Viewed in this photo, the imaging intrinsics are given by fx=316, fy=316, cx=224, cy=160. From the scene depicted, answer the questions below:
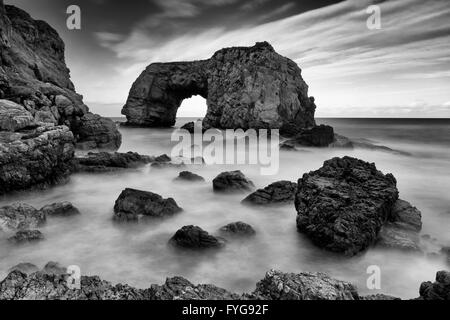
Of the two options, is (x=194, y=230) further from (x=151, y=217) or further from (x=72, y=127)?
(x=72, y=127)

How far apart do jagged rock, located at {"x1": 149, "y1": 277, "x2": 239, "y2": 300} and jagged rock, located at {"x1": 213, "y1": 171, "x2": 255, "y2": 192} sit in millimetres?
6962

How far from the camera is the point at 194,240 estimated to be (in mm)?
6637

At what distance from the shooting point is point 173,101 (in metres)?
43.1

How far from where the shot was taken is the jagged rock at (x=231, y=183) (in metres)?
11.0

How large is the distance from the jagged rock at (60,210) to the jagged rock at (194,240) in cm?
335

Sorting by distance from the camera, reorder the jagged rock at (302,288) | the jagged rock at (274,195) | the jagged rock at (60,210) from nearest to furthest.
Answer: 1. the jagged rock at (302,288)
2. the jagged rock at (60,210)
3. the jagged rock at (274,195)

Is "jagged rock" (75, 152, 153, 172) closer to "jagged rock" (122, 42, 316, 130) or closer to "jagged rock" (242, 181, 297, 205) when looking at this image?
"jagged rock" (242, 181, 297, 205)

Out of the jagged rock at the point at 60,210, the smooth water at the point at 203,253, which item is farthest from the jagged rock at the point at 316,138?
the jagged rock at the point at 60,210

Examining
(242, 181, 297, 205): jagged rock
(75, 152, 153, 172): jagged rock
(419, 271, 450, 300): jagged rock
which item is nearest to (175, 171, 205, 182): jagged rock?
(75, 152, 153, 172): jagged rock

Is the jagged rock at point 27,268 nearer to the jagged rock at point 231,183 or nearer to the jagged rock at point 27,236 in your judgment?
the jagged rock at point 27,236

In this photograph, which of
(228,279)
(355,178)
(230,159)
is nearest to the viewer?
(228,279)

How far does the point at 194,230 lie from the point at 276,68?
29.5 metres

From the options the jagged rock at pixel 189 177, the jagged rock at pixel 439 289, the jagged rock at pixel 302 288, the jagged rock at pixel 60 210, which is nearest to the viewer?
the jagged rock at pixel 439 289
